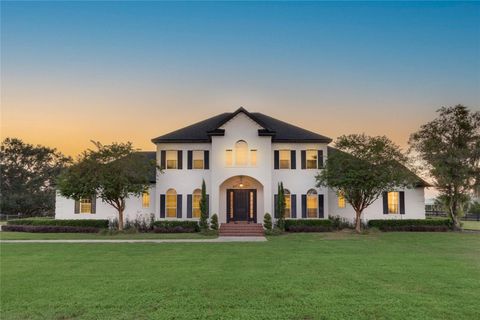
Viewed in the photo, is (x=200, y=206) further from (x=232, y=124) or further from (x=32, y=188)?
(x=32, y=188)

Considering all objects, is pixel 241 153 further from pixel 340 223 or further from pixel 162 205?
pixel 340 223

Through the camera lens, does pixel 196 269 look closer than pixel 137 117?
Yes

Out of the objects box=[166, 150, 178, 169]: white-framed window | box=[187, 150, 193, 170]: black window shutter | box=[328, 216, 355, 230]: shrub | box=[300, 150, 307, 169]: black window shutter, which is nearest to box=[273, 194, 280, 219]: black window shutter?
box=[300, 150, 307, 169]: black window shutter

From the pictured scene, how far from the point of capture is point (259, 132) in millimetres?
24344

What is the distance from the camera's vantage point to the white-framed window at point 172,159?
25.8 meters

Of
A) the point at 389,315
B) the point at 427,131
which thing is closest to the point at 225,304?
the point at 389,315

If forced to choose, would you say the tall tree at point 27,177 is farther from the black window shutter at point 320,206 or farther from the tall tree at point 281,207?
the black window shutter at point 320,206

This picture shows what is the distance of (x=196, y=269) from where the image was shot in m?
A: 10.6

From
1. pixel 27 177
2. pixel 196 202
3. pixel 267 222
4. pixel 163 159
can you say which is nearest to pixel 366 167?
pixel 267 222

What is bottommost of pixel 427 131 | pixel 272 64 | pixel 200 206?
pixel 200 206

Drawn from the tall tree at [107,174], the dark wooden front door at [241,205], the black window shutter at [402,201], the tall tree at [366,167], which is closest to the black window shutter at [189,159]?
the tall tree at [107,174]

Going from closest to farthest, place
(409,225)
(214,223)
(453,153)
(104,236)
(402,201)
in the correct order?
1. (104,236)
2. (214,223)
3. (409,225)
4. (453,153)
5. (402,201)

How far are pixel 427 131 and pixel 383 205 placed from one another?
6.78 m

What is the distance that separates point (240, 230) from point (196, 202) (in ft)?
14.6
